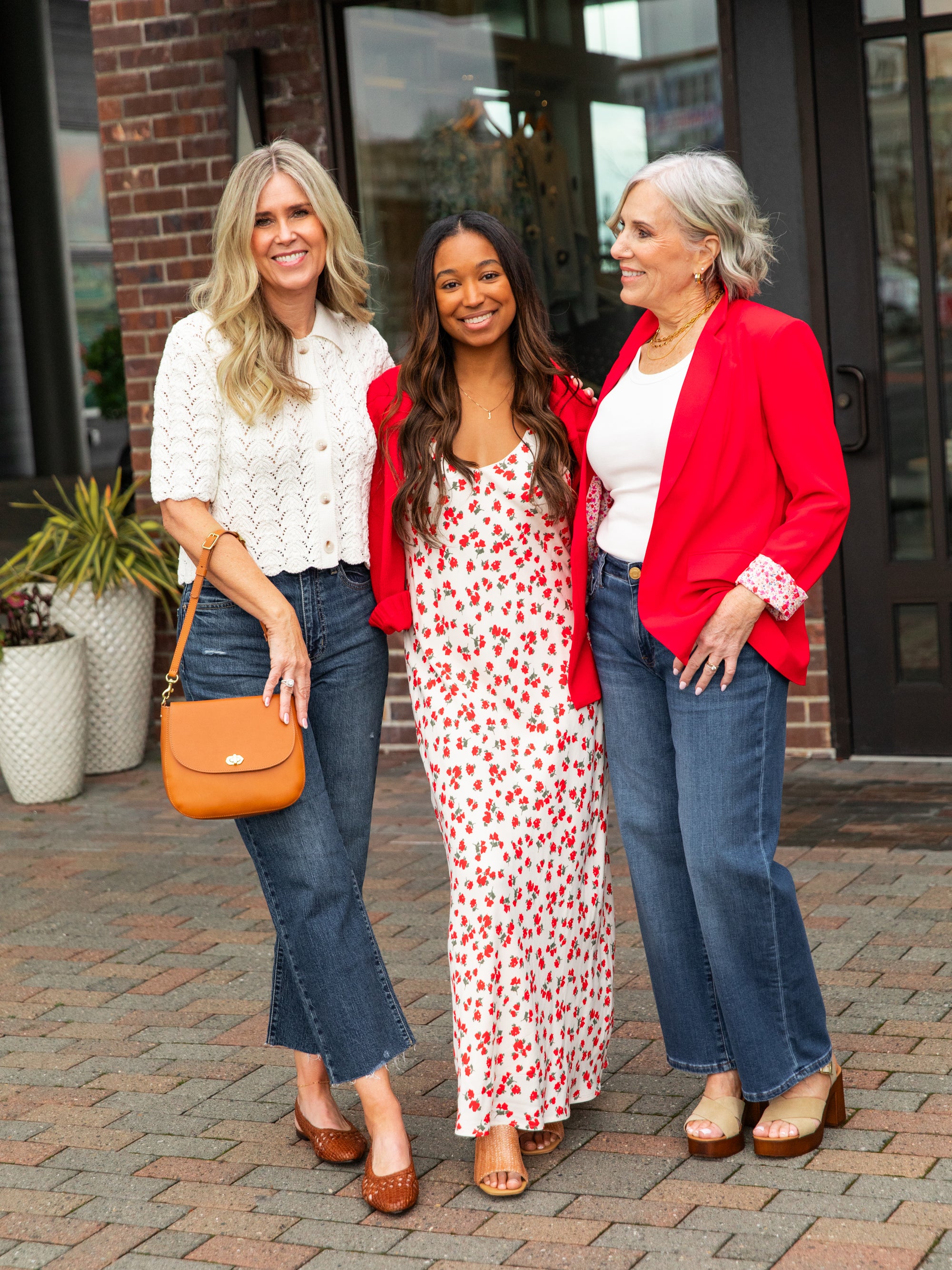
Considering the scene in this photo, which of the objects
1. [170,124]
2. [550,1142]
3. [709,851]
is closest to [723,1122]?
[550,1142]

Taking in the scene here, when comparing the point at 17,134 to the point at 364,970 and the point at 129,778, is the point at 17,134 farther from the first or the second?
the point at 364,970

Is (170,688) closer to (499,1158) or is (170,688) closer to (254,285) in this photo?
(254,285)

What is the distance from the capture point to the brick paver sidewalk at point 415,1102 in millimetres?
2818

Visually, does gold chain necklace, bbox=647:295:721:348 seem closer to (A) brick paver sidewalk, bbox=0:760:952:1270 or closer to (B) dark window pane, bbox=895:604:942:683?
(A) brick paver sidewalk, bbox=0:760:952:1270

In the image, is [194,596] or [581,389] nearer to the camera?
[194,596]

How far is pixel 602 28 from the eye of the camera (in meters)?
6.02

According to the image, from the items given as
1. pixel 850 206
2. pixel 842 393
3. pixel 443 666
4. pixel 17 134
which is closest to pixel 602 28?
pixel 850 206

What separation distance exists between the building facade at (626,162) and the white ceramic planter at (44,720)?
3.41 ft

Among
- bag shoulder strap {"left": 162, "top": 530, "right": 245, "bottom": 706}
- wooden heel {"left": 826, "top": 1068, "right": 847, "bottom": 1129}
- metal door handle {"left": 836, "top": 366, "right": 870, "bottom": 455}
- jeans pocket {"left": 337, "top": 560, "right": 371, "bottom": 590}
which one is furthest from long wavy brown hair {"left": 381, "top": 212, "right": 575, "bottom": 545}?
metal door handle {"left": 836, "top": 366, "right": 870, "bottom": 455}

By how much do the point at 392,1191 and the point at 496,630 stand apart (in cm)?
107

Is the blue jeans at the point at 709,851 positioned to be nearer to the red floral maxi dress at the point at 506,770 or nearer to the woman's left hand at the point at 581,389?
the red floral maxi dress at the point at 506,770

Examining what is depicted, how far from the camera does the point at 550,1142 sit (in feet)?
10.3

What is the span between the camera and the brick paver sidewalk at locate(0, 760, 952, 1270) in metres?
2.82

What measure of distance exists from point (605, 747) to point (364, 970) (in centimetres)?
64
